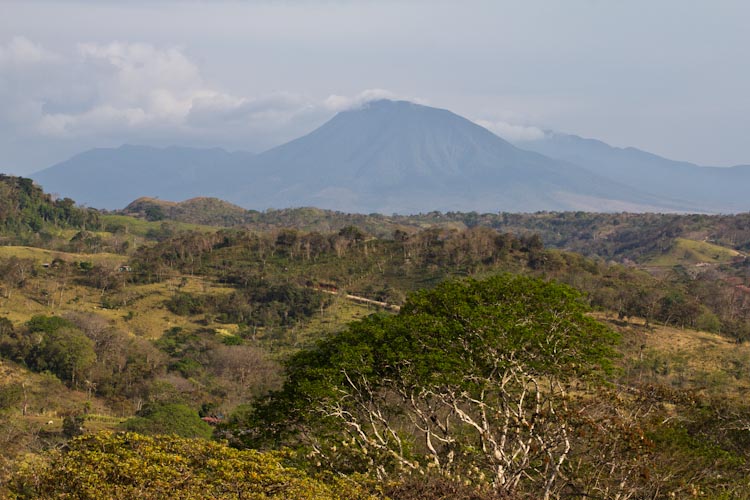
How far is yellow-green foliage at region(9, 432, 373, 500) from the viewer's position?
349 inches

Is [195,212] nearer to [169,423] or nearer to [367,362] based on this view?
[169,423]

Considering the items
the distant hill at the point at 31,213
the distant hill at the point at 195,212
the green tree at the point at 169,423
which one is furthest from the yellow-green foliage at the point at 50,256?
the distant hill at the point at 195,212

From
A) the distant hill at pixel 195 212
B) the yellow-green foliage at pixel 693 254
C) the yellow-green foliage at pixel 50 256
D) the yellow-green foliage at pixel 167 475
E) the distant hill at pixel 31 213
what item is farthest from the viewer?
the distant hill at pixel 195 212

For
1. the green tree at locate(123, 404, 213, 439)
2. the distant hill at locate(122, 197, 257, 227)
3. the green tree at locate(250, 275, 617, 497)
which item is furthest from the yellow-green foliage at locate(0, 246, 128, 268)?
the distant hill at locate(122, 197, 257, 227)

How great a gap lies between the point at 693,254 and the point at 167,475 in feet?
341

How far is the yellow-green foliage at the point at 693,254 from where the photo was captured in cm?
9700

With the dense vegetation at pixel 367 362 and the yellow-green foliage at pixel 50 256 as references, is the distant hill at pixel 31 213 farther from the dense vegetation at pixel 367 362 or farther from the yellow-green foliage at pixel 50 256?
the yellow-green foliage at pixel 50 256

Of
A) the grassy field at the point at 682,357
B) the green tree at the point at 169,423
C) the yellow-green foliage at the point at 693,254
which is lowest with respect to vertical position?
the green tree at the point at 169,423

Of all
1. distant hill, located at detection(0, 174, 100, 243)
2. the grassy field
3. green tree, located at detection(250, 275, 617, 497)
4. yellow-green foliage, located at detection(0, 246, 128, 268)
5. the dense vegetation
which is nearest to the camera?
the dense vegetation

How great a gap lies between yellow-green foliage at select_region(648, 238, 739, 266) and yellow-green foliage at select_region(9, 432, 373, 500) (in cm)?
9834

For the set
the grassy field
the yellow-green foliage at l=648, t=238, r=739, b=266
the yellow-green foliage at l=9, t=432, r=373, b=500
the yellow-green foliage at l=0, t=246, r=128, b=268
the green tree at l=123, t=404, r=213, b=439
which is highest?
the yellow-green foliage at l=648, t=238, r=739, b=266

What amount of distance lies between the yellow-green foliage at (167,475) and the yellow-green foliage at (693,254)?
323 feet

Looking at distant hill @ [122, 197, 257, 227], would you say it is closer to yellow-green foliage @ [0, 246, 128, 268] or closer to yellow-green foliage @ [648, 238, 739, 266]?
yellow-green foliage @ [0, 246, 128, 268]

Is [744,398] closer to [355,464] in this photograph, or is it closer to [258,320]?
[355,464]
